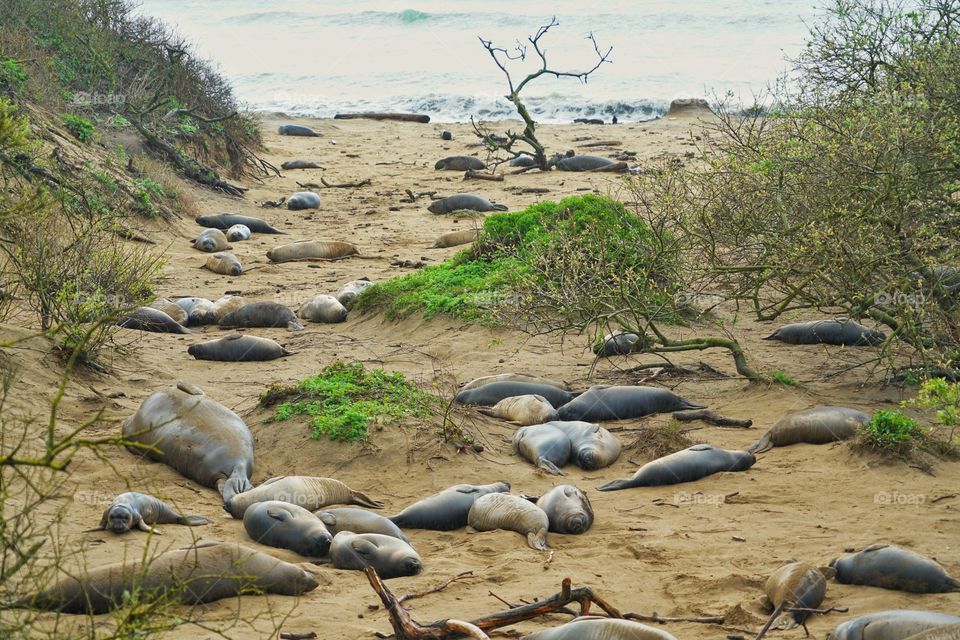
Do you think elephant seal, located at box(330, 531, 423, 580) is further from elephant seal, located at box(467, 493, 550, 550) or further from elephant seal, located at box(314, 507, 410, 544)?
elephant seal, located at box(467, 493, 550, 550)

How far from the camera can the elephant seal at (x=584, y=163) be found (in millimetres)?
16812

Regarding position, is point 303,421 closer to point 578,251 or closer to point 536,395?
point 536,395

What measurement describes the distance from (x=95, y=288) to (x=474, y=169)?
1075 centimetres

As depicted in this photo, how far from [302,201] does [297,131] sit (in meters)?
8.46

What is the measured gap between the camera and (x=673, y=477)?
5641 mm

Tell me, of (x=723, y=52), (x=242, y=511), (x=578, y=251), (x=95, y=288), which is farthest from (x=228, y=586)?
(x=723, y=52)

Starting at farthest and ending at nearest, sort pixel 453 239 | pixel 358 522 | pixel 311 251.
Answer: pixel 453 239
pixel 311 251
pixel 358 522

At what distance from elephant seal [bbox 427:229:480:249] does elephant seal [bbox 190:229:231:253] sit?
2565mm

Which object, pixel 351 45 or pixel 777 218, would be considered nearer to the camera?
pixel 777 218

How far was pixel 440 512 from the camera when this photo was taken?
514 cm

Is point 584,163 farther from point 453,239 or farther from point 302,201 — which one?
point 453,239

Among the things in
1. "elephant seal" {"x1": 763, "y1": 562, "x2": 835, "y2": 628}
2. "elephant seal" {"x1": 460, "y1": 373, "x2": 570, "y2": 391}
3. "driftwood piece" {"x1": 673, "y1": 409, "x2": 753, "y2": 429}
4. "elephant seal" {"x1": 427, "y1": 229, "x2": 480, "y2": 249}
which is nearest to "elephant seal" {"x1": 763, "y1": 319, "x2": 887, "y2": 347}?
"driftwood piece" {"x1": 673, "y1": 409, "x2": 753, "y2": 429}

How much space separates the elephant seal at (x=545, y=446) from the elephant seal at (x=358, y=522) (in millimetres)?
1328

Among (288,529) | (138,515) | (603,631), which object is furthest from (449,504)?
(603,631)
